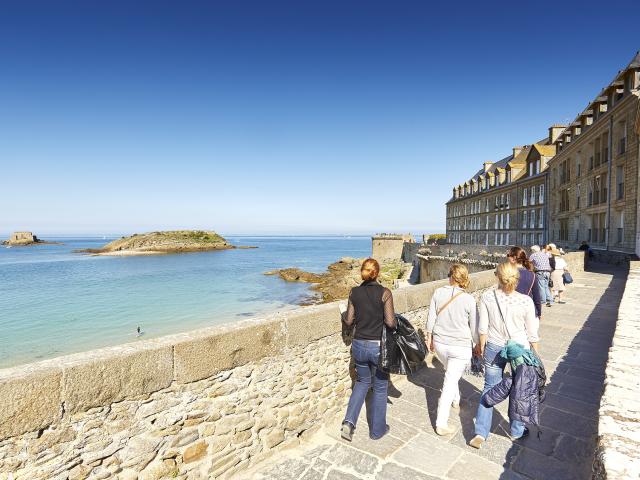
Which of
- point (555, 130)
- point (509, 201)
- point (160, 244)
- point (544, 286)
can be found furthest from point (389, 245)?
point (160, 244)

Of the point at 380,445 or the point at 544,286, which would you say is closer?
the point at 380,445

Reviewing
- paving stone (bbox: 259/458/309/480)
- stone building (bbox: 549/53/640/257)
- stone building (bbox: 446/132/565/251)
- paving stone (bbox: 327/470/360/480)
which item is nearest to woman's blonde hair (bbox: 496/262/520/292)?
paving stone (bbox: 327/470/360/480)

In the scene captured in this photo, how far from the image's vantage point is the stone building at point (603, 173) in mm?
19078

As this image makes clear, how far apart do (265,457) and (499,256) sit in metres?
18.2

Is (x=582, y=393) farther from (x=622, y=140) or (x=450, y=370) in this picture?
A: (x=622, y=140)

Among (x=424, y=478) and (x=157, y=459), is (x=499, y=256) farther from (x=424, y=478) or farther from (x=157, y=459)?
(x=157, y=459)

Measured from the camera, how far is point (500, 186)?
41.1 m

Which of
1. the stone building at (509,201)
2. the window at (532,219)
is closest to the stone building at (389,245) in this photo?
the stone building at (509,201)

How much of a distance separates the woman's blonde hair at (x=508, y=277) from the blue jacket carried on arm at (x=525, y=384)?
547 mm

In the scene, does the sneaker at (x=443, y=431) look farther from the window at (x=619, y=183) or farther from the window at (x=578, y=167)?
the window at (x=578, y=167)

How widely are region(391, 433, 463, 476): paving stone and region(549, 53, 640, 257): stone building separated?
1963 centimetres

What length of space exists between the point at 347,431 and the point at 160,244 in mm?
102069

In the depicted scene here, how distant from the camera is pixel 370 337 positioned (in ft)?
12.0

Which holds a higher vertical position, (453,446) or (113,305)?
(453,446)
